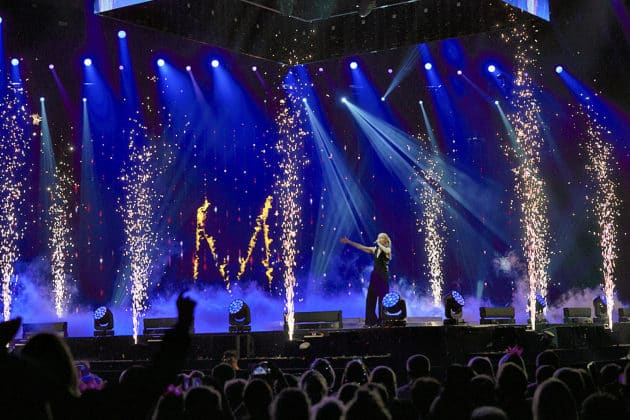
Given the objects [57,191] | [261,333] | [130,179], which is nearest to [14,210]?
[57,191]

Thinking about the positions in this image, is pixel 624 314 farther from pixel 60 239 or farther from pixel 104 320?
pixel 60 239

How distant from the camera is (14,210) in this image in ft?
63.4

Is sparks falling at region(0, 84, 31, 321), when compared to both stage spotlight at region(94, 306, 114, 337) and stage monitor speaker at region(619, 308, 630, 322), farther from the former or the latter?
stage monitor speaker at region(619, 308, 630, 322)

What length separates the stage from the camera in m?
11.3

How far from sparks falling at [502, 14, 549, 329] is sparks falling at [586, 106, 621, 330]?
1248 millimetres

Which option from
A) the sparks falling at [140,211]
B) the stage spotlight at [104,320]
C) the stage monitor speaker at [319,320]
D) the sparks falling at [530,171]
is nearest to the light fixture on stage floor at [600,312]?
the sparks falling at [530,171]

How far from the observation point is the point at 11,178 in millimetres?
19188

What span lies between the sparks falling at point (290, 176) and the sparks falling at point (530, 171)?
19.0ft

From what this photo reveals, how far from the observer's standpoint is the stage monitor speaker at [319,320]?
1460cm

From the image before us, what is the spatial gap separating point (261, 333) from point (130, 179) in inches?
332

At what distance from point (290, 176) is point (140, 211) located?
4.22m

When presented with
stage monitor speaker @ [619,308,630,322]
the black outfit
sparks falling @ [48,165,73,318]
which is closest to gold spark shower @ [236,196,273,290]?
sparks falling @ [48,165,73,318]

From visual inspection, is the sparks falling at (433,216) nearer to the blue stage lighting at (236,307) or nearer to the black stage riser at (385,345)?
the black stage riser at (385,345)

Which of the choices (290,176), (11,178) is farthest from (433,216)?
(11,178)
